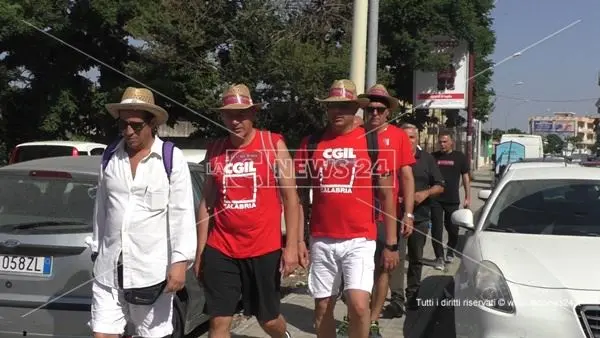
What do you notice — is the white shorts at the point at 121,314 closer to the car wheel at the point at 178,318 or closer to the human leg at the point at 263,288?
the human leg at the point at 263,288

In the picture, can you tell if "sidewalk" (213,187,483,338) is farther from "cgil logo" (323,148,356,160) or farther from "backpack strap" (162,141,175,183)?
"backpack strap" (162,141,175,183)

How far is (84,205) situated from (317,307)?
5.59 feet

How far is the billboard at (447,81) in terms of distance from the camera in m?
20.4

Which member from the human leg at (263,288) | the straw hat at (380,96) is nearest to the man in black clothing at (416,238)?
the straw hat at (380,96)

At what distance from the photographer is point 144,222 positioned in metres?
3.60

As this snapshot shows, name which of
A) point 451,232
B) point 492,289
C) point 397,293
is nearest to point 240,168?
point 492,289

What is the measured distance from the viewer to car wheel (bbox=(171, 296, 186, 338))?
471 centimetres

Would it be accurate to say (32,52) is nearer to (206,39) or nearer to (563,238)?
(206,39)

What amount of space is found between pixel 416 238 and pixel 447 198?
93.1 inches

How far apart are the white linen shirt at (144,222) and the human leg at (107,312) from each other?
54mm

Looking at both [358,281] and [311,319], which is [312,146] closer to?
[358,281]

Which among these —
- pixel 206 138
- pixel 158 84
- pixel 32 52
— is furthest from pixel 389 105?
pixel 32 52

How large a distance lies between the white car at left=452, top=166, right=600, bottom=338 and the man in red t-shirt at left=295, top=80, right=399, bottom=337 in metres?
0.73

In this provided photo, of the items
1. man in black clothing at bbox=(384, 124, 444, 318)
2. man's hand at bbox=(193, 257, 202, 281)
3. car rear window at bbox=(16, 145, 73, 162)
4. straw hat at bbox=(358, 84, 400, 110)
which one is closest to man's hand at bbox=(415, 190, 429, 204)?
man in black clothing at bbox=(384, 124, 444, 318)
